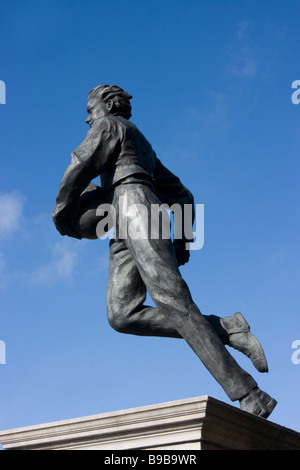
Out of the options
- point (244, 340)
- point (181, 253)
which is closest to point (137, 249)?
point (181, 253)

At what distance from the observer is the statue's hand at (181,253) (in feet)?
22.7

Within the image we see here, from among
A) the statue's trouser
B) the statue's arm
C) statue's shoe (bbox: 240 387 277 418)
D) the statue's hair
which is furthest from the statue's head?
statue's shoe (bbox: 240 387 277 418)

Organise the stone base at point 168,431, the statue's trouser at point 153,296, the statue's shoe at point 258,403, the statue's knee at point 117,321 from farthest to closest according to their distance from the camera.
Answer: the statue's knee at point 117,321
the statue's trouser at point 153,296
the statue's shoe at point 258,403
the stone base at point 168,431

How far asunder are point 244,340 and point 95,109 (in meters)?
2.85

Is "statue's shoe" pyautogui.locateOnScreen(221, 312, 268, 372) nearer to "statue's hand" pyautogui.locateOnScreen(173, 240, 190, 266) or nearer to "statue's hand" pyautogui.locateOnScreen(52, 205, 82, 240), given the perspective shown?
"statue's hand" pyautogui.locateOnScreen(173, 240, 190, 266)

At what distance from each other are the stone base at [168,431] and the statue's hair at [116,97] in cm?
331

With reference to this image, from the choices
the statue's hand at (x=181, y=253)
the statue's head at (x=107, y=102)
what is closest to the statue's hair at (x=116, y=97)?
the statue's head at (x=107, y=102)

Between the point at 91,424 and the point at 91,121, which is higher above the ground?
the point at 91,121

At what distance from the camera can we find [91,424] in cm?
509

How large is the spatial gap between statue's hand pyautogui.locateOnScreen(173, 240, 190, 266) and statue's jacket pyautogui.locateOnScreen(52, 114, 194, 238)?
71 centimetres

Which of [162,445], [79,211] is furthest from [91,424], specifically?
[79,211]

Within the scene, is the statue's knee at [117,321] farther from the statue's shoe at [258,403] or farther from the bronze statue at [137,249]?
the statue's shoe at [258,403]
